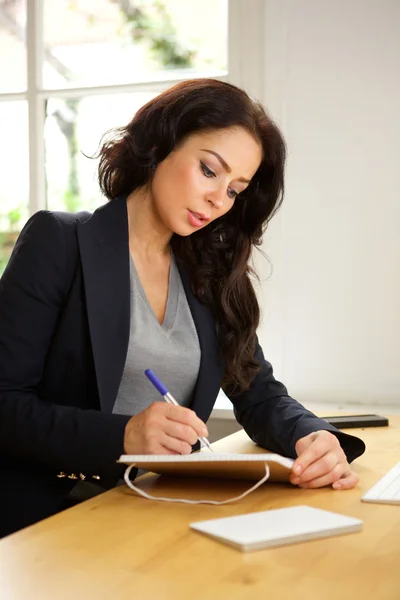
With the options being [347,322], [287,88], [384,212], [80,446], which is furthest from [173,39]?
[80,446]

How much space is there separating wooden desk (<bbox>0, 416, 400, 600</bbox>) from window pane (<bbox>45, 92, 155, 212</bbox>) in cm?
212

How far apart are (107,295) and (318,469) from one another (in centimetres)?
58

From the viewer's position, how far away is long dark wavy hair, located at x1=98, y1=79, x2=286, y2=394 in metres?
1.96

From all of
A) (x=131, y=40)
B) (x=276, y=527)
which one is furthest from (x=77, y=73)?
(x=276, y=527)

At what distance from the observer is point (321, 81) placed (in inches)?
116

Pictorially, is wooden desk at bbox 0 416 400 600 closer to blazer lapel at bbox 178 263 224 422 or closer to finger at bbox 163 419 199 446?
finger at bbox 163 419 199 446

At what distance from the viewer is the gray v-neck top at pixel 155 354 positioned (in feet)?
6.20

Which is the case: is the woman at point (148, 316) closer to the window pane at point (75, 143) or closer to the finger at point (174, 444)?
the finger at point (174, 444)

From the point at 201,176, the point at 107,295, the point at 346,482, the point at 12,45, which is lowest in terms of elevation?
the point at 346,482

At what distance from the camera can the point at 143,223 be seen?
6.68 ft

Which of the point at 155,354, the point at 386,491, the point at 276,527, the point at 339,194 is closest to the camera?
the point at 276,527

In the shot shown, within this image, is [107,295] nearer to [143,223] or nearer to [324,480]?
[143,223]

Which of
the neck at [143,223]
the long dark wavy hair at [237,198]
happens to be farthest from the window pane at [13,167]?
the neck at [143,223]

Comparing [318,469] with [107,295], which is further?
[107,295]
